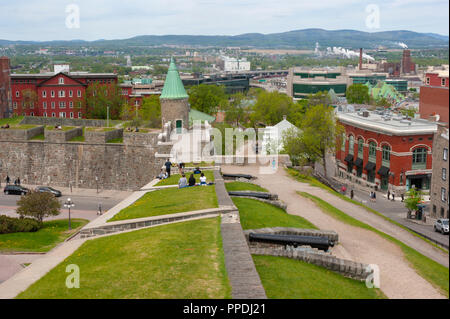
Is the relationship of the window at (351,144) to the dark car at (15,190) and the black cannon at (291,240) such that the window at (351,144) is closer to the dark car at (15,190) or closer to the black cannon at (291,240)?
the dark car at (15,190)

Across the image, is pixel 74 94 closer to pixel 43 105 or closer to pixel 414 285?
pixel 43 105

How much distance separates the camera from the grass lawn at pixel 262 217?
21.4 meters

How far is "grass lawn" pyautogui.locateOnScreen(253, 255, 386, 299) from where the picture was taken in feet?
43.0

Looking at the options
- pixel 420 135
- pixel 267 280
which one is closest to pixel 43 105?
pixel 420 135

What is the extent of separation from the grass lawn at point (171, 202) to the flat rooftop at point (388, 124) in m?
27.0

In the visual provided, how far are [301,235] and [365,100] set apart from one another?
100245 millimetres

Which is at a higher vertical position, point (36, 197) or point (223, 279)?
point (223, 279)

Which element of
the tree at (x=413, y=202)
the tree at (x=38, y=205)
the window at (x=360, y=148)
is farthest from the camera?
the window at (x=360, y=148)

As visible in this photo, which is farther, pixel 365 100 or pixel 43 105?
pixel 365 100

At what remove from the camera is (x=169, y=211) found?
69.5ft

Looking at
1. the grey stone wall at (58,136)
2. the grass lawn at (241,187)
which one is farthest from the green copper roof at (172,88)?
the grass lawn at (241,187)

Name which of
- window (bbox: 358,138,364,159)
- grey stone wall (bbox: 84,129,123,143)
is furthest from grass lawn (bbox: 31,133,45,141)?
window (bbox: 358,138,364,159)

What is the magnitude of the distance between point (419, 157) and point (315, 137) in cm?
1045
